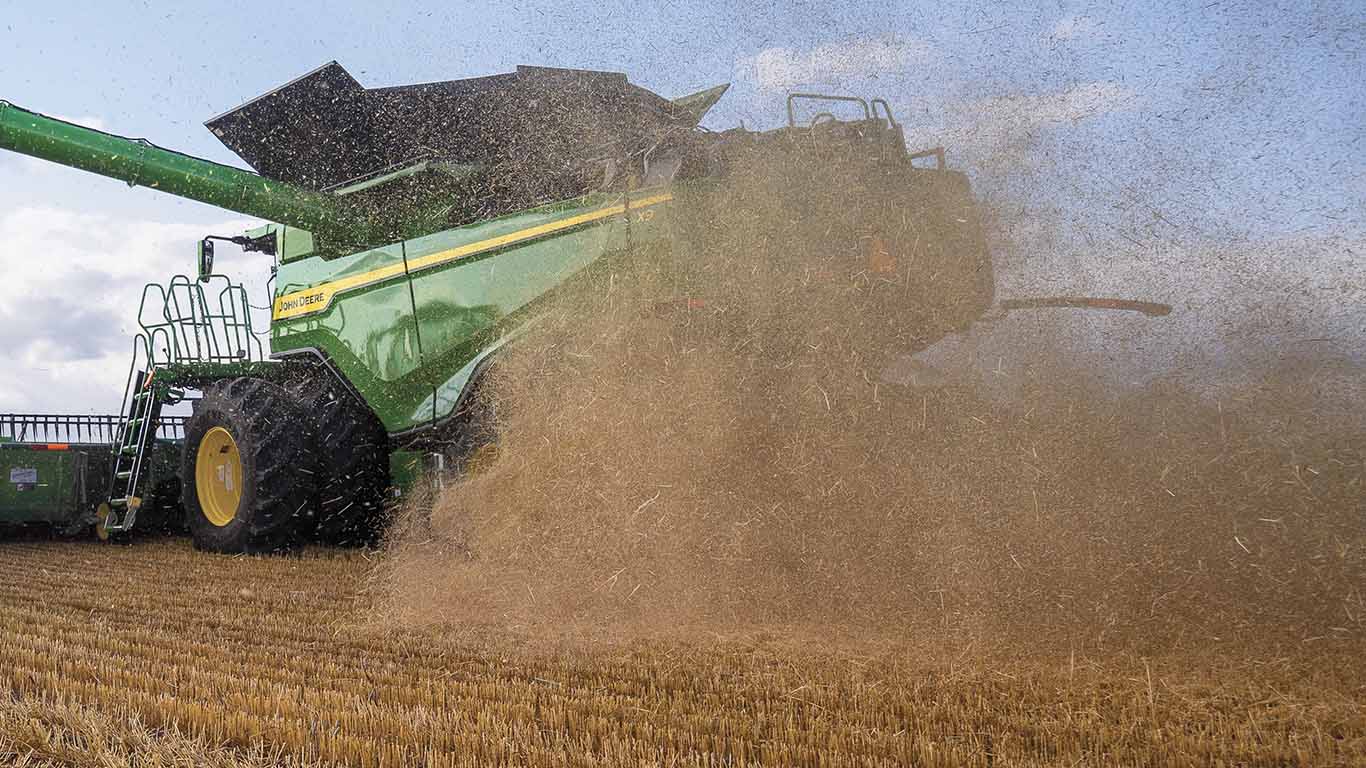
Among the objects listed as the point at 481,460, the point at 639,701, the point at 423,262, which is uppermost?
the point at 423,262

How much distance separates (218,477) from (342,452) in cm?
125

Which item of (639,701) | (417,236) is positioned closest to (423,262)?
(417,236)

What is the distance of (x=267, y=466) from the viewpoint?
17.6ft

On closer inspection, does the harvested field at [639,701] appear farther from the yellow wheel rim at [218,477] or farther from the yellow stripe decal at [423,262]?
the yellow wheel rim at [218,477]

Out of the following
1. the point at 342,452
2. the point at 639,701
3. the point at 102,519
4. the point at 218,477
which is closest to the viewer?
the point at 639,701

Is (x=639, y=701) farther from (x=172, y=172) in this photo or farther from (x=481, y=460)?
(x=172, y=172)

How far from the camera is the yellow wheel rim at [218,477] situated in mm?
6008

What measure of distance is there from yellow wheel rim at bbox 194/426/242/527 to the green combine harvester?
0.01 m

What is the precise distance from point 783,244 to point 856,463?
0.81 m

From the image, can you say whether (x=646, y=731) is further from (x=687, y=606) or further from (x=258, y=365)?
(x=258, y=365)

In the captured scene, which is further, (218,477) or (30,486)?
(30,486)

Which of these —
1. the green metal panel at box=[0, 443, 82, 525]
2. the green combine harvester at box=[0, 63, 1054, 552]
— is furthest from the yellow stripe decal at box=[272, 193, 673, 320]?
the green metal panel at box=[0, 443, 82, 525]

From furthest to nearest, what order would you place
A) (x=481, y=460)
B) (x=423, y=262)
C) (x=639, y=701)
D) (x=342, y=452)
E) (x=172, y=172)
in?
(x=172, y=172) < (x=342, y=452) < (x=423, y=262) < (x=481, y=460) < (x=639, y=701)

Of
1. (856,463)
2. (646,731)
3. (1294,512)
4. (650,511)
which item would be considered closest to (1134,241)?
(1294,512)
